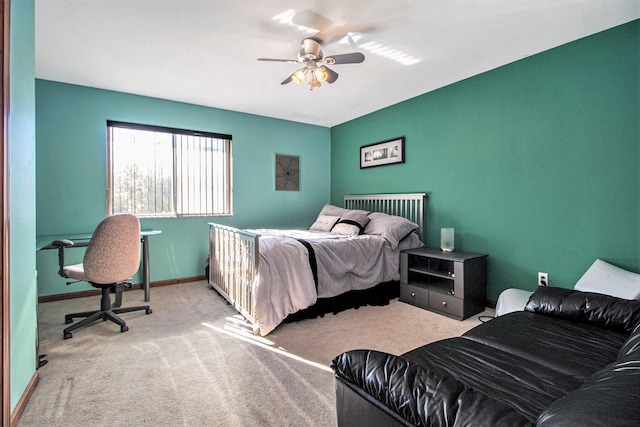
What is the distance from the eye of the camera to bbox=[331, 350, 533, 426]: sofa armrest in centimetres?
75

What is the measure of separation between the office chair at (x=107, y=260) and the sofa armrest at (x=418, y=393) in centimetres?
237

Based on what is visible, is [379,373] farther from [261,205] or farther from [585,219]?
[261,205]

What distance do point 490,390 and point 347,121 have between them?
4.62m

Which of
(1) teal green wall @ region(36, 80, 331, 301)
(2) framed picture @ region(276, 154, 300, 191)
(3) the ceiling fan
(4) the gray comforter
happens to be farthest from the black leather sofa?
(2) framed picture @ region(276, 154, 300, 191)

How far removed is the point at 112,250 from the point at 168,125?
213 centimetres

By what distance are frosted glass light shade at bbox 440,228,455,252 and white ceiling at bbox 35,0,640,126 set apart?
5.62 feet

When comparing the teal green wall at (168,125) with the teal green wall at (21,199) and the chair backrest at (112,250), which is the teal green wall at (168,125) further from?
the teal green wall at (21,199)

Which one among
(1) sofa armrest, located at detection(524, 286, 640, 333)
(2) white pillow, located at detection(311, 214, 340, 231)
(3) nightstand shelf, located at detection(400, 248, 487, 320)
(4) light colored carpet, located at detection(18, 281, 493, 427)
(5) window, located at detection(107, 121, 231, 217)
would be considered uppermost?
(5) window, located at detection(107, 121, 231, 217)

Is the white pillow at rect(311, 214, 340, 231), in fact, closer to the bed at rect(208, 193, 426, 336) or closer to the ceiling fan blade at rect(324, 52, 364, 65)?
the bed at rect(208, 193, 426, 336)

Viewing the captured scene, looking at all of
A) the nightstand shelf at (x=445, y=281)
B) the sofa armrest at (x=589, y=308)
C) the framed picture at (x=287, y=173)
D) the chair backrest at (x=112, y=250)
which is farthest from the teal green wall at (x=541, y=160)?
the chair backrest at (x=112, y=250)

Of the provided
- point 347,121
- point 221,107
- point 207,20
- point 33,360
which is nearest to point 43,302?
point 33,360

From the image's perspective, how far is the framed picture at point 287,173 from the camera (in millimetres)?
4980

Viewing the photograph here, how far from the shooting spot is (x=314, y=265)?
9.62 feet

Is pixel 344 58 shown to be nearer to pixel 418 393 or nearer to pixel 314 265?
pixel 314 265
